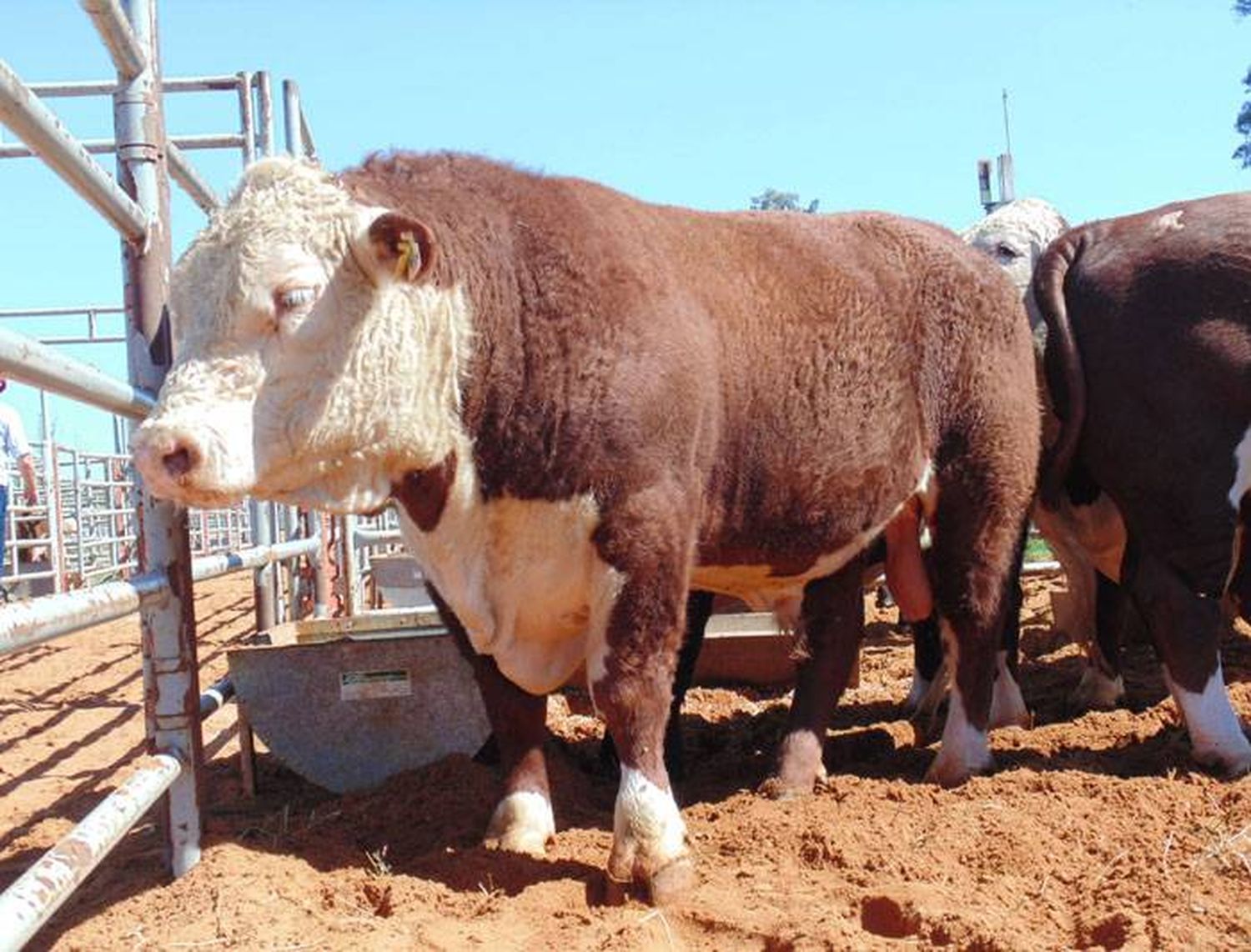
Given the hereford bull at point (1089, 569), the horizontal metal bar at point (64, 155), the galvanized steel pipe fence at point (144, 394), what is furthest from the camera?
the hereford bull at point (1089, 569)

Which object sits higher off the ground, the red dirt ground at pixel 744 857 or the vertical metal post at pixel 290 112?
the vertical metal post at pixel 290 112

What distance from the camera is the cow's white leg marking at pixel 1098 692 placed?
5578mm

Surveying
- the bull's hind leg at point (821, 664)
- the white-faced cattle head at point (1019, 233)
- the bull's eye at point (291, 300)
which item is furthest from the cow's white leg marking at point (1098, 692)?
the bull's eye at point (291, 300)

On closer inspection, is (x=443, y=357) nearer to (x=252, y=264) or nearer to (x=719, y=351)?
(x=252, y=264)

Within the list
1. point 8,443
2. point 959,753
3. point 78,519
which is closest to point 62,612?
point 959,753

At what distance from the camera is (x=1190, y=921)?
300cm

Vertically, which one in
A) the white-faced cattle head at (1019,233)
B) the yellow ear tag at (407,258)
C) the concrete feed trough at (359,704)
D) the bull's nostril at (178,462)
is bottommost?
the concrete feed trough at (359,704)

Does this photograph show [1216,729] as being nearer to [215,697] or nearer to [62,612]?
[215,697]

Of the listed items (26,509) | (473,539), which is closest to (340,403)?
(473,539)

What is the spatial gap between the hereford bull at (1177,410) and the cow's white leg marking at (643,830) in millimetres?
2040

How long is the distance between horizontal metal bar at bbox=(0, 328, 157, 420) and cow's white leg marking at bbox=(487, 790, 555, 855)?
1565 millimetres

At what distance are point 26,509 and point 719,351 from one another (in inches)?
406

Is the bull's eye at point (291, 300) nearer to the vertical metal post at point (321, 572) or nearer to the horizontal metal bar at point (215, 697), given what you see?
the horizontal metal bar at point (215, 697)

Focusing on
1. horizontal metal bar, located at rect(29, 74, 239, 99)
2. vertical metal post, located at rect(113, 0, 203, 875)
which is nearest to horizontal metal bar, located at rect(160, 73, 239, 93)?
horizontal metal bar, located at rect(29, 74, 239, 99)
